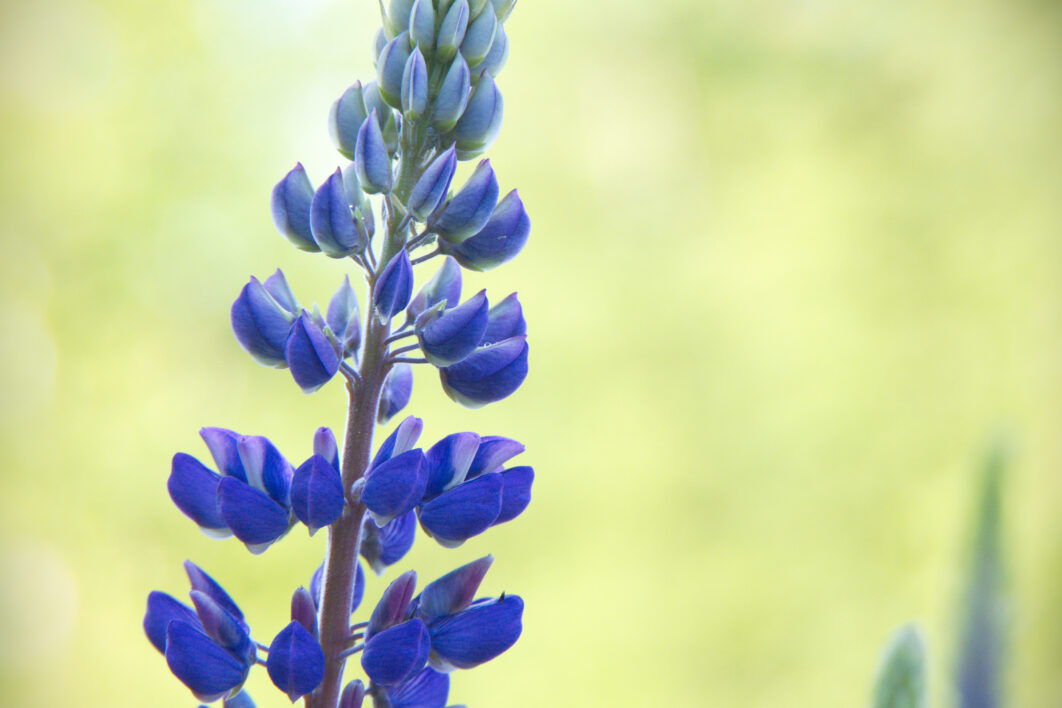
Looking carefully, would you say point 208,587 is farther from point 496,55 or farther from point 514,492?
point 496,55

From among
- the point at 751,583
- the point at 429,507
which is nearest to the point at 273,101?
the point at 751,583

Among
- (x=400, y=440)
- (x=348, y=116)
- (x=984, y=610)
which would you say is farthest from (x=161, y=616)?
(x=984, y=610)

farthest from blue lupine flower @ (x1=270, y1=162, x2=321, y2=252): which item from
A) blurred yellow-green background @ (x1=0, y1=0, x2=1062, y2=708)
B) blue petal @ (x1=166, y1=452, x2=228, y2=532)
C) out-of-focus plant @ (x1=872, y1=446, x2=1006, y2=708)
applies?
blurred yellow-green background @ (x1=0, y1=0, x2=1062, y2=708)

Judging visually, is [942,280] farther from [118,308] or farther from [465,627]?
[465,627]

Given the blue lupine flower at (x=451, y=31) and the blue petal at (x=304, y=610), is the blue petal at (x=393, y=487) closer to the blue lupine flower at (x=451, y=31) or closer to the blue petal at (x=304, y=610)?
the blue petal at (x=304, y=610)

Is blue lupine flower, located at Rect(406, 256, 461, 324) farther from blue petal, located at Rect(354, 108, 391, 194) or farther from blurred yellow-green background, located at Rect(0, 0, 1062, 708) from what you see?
blurred yellow-green background, located at Rect(0, 0, 1062, 708)
